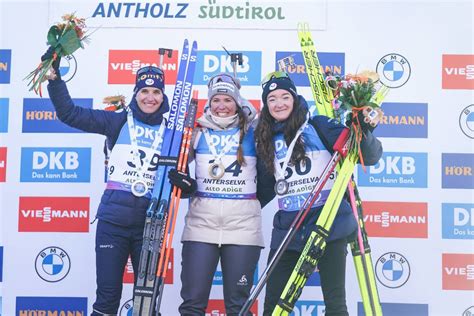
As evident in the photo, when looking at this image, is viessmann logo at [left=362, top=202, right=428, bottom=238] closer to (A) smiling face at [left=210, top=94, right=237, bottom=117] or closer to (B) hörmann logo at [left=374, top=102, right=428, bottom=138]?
(B) hörmann logo at [left=374, top=102, right=428, bottom=138]

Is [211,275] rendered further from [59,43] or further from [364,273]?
[59,43]

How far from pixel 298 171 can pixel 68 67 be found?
6.50 feet

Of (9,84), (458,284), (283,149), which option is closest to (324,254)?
(283,149)

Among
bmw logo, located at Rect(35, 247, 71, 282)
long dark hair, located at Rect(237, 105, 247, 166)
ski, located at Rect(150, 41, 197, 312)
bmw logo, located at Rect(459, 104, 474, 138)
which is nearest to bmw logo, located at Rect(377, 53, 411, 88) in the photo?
bmw logo, located at Rect(459, 104, 474, 138)

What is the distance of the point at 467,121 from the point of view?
13.5 ft

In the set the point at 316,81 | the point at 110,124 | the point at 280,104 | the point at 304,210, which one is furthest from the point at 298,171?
the point at 110,124

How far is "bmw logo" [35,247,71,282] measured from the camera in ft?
13.8

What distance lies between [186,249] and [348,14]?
6.72 feet

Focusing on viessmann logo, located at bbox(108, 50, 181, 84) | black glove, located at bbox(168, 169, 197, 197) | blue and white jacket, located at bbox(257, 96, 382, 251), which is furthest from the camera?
viessmann logo, located at bbox(108, 50, 181, 84)

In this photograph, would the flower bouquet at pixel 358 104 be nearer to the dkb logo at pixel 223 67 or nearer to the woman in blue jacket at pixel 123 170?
the woman in blue jacket at pixel 123 170

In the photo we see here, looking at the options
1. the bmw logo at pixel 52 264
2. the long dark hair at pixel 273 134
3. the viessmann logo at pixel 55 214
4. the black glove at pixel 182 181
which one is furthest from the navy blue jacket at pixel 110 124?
the bmw logo at pixel 52 264

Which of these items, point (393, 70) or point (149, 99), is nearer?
point (149, 99)

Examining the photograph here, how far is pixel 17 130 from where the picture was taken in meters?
4.22

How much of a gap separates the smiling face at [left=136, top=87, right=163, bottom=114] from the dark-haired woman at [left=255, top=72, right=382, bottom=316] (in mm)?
603
